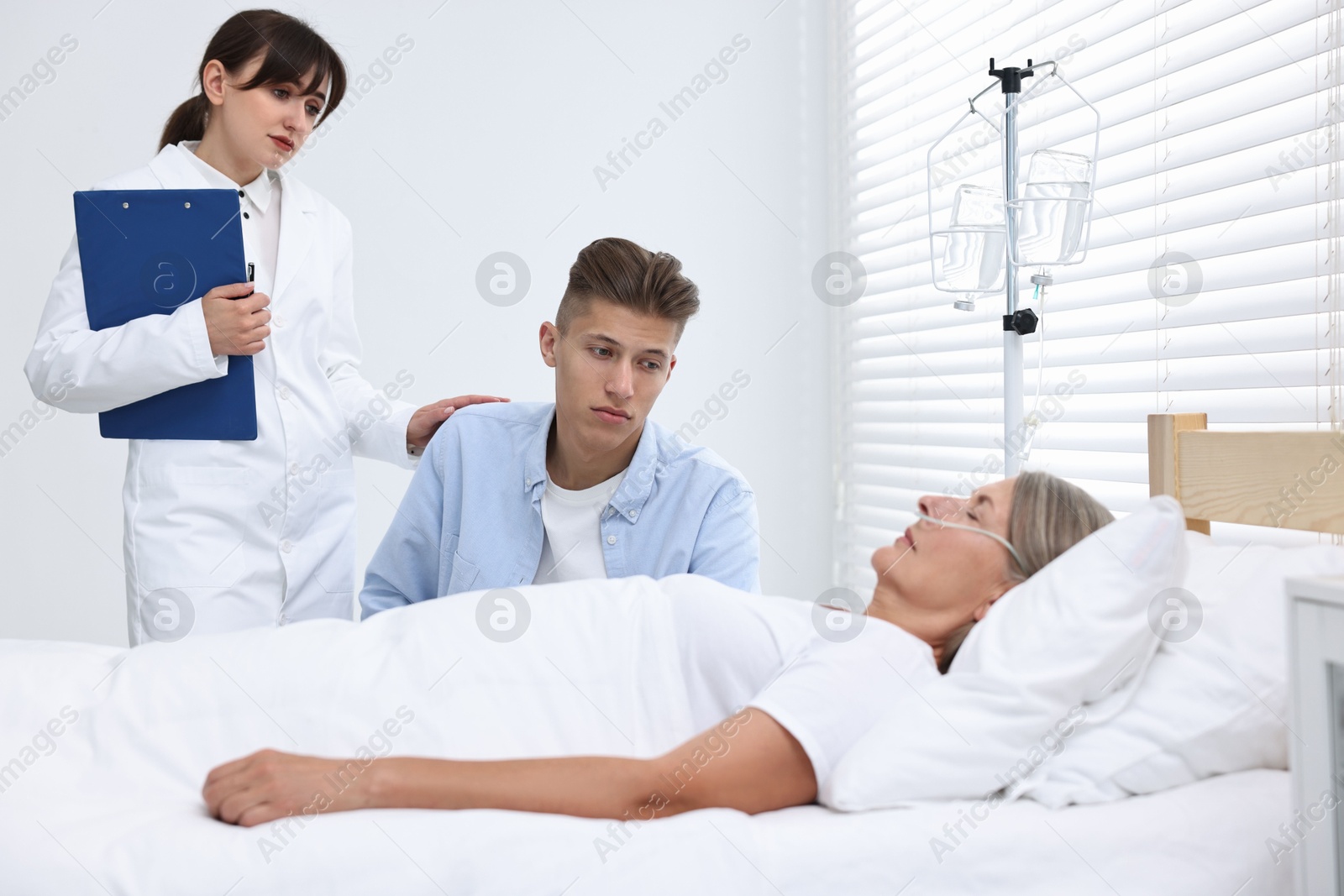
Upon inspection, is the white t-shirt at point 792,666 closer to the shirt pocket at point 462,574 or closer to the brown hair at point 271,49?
the shirt pocket at point 462,574

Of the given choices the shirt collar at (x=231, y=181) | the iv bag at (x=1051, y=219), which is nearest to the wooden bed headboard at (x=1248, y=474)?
the iv bag at (x=1051, y=219)

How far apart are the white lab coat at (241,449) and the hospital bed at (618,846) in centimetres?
59

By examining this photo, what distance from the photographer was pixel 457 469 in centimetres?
169

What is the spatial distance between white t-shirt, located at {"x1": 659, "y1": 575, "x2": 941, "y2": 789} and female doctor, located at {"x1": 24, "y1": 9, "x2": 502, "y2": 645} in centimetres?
79

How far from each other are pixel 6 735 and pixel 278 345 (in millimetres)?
816

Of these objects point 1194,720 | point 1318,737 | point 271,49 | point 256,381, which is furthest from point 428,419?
point 1318,737

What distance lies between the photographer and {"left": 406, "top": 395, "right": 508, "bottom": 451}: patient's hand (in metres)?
1.82

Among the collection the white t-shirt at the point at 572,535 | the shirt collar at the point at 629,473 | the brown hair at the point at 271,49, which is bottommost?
the white t-shirt at the point at 572,535

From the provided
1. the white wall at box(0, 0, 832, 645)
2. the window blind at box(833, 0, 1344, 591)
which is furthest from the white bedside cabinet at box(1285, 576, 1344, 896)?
the white wall at box(0, 0, 832, 645)

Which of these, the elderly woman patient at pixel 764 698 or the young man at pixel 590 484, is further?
the young man at pixel 590 484

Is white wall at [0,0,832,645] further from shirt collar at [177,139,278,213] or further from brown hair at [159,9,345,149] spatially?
brown hair at [159,9,345,149]

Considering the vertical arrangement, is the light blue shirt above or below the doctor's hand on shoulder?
below

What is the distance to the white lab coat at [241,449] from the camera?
1.53 metres

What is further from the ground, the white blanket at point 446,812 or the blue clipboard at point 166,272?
the blue clipboard at point 166,272
